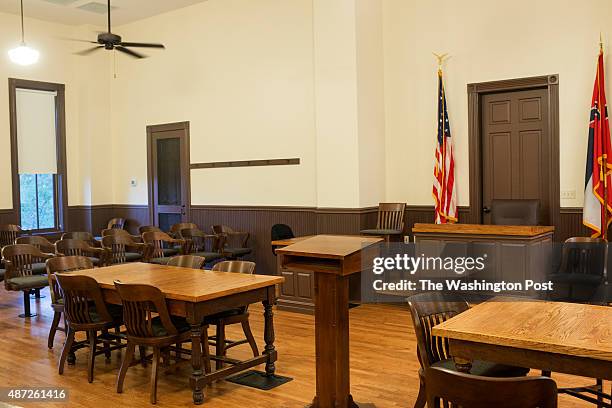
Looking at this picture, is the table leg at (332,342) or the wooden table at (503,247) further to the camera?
the wooden table at (503,247)

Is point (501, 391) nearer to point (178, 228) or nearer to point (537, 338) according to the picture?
point (537, 338)

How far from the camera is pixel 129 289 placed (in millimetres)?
4359

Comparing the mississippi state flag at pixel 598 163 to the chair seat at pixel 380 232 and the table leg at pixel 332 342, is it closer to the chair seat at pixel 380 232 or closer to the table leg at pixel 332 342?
the chair seat at pixel 380 232

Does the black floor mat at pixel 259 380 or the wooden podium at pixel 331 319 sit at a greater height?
the wooden podium at pixel 331 319

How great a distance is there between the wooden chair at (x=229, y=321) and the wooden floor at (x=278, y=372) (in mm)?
299

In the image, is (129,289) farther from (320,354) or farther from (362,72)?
(362,72)

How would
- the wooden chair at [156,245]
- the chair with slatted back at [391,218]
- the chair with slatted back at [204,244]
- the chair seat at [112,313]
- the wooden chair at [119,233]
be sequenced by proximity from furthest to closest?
the chair with slatted back at [204,244]
the wooden chair at [119,233]
the wooden chair at [156,245]
the chair with slatted back at [391,218]
the chair seat at [112,313]

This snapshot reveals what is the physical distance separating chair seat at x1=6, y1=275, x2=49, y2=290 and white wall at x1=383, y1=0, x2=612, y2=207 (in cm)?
459

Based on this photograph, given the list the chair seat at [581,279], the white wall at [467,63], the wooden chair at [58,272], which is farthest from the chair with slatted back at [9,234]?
the chair seat at [581,279]

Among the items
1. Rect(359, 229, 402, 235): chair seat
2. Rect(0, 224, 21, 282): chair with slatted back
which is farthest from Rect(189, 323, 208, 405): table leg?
Rect(0, 224, 21, 282): chair with slatted back

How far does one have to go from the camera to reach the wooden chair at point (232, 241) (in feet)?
29.5

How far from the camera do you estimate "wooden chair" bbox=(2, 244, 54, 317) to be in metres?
6.82

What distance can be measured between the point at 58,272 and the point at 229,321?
1.91 meters

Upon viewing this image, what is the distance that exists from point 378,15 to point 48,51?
605cm
